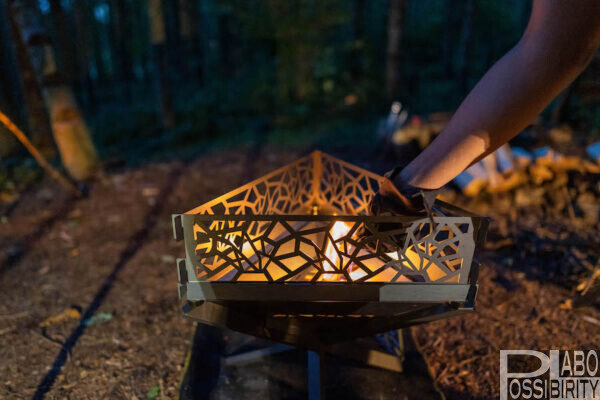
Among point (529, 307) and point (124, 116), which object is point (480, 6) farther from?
point (529, 307)

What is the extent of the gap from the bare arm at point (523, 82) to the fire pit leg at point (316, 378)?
1453mm

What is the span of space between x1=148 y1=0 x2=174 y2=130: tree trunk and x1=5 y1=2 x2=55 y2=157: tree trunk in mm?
2356

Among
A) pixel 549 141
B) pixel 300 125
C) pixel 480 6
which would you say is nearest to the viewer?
pixel 549 141

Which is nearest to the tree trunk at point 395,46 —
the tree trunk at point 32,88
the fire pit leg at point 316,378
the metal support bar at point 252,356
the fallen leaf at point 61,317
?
the tree trunk at point 32,88

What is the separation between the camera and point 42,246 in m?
4.19

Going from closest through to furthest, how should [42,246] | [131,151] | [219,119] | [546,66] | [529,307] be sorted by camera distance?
[546,66] < [529,307] < [42,246] < [131,151] < [219,119]

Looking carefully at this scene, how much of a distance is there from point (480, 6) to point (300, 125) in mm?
10407

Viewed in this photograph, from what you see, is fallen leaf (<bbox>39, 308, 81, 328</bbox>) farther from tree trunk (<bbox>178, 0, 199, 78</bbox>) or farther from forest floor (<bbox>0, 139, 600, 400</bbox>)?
tree trunk (<bbox>178, 0, 199, 78</bbox>)

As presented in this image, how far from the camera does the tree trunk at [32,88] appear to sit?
515 cm

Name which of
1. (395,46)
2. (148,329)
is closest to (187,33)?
(395,46)

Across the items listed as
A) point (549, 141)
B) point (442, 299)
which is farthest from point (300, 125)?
point (442, 299)

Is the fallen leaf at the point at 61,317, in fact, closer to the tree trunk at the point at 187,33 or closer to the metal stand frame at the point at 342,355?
the metal stand frame at the point at 342,355

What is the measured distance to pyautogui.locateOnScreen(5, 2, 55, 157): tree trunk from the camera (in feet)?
16.9

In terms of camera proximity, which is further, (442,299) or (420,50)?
(420,50)
